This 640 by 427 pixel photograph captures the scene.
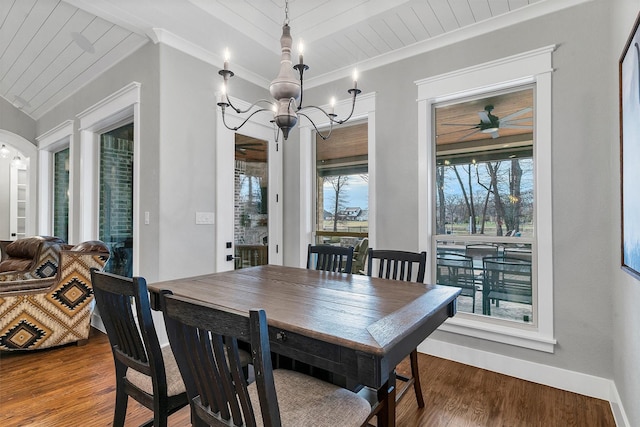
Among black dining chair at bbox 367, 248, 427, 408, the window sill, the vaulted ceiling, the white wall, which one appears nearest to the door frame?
the vaulted ceiling

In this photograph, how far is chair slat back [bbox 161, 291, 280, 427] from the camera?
33.4 inches

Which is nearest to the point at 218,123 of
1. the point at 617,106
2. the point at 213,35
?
the point at 213,35

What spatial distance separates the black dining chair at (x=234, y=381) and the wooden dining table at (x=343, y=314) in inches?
3.2

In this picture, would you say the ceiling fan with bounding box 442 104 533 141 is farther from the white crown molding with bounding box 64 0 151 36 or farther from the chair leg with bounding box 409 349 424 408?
the white crown molding with bounding box 64 0 151 36

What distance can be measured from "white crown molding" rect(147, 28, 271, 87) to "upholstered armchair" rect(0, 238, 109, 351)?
6.49ft

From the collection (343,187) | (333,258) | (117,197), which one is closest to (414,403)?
(333,258)

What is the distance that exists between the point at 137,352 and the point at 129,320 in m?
0.16

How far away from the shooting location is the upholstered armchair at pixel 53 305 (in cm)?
261

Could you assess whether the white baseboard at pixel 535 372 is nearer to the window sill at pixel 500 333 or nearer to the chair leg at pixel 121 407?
the window sill at pixel 500 333

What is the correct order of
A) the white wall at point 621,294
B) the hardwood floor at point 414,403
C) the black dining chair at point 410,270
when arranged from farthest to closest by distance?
the black dining chair at point 410,270 → the hardwood floor at point 414,403 → the white wall at point 621,294

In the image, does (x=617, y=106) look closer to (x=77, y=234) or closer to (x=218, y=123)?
(x=218, y=123)

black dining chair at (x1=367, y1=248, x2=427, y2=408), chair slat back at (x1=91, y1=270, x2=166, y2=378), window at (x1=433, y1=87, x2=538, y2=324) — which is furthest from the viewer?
window at (x1=433, y1=87, x2=538, y2=324)

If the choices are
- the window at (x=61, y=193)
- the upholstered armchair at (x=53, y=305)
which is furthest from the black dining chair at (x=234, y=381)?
the window at (x=61, y=193)

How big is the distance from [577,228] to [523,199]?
408 mm
